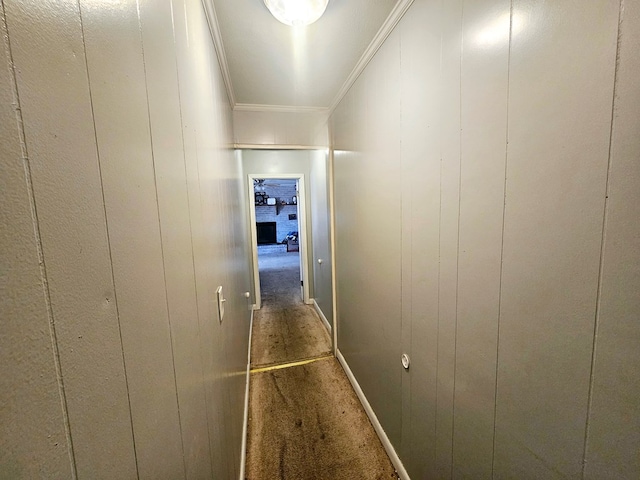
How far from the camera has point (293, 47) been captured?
57.6 inches

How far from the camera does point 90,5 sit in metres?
0.36

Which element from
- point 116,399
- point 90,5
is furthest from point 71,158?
point 116,399

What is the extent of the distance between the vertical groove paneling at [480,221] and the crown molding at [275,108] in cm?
160

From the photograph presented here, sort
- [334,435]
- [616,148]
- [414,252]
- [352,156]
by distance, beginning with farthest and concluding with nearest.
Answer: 1. [352,156]
2. [334,435]
3. [414,252]
4. [616,148]

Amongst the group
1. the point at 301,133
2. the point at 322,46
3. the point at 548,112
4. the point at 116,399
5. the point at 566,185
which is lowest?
the point at 116,399

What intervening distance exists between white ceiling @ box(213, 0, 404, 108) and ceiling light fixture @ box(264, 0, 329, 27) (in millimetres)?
88

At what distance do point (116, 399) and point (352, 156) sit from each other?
183cm

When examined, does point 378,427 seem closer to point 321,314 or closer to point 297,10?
point 321,314

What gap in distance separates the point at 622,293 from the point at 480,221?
39 cm

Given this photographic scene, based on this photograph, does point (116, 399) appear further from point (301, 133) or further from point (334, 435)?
point (301, 133)

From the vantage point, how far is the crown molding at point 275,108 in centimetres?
219

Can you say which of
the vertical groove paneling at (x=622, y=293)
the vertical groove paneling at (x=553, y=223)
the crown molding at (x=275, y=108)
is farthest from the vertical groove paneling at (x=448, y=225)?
the crown molding at (x=275, y=108)

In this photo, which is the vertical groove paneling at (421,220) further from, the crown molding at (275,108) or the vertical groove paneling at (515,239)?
the crown molding at (275,108)

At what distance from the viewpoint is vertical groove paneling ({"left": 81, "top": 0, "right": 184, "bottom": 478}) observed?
1.25 feet
